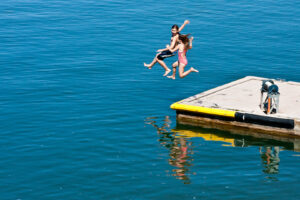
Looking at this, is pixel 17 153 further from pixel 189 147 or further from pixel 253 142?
pixel 253 142

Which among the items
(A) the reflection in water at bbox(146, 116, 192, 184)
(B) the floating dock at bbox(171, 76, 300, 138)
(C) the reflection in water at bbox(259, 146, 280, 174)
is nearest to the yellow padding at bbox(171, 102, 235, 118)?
(B) the floating dock at bbox(171, 76, 300, 138)

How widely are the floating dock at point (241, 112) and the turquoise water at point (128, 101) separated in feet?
1.70

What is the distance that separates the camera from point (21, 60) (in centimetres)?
3709

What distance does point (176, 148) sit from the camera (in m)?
25.3

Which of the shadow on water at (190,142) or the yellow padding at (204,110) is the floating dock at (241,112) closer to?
the yellow padding at (204,110)

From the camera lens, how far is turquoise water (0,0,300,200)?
71.6 ft

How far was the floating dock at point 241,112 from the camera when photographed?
25.9 meters

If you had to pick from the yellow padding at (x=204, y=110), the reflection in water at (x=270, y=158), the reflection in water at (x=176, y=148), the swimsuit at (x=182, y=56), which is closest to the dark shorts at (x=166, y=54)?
the swimsuit at (x=182, y=56)

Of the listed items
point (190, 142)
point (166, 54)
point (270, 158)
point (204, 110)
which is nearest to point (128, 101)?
point (204, 110)

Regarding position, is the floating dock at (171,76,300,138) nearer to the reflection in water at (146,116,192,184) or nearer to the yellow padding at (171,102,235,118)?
the yellow padding at (171,102,235,118)

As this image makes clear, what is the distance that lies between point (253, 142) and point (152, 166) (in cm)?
500

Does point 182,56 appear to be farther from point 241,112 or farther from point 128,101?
point 128,101

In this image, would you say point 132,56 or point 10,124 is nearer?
point 10,124

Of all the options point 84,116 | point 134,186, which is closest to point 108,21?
point 84,116
